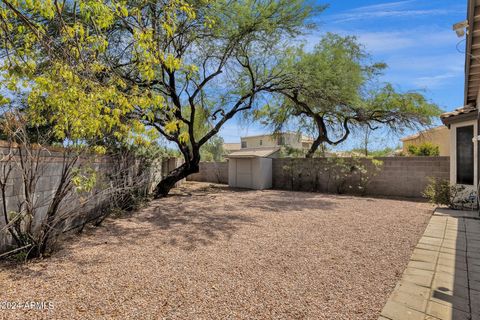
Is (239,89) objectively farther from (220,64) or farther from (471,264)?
(471,264)

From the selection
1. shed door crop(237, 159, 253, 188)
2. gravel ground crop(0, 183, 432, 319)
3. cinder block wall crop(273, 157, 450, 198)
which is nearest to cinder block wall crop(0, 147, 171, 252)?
gravel ground crop(0, 183, 432, 319)

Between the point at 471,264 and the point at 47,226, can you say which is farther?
the point at 47,226

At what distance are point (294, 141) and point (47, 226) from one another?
14611mm

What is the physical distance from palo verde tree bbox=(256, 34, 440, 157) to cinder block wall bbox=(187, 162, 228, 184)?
4.44m

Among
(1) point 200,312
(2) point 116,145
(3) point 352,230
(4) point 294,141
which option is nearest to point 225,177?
(4) point 294,141

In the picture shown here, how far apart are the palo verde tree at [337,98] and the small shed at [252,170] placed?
210 cm

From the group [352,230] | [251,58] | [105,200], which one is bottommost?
[352,230]

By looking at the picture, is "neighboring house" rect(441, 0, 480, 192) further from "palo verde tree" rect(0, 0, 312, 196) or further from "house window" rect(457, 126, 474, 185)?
"palo verde tree" rect(0, 0, 312, 196)

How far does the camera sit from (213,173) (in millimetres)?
17094

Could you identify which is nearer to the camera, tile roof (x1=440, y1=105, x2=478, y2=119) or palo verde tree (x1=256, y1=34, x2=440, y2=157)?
tile roof (x1=440, y1=105, x2=478, y2=119)

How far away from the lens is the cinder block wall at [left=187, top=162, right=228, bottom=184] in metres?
16.6

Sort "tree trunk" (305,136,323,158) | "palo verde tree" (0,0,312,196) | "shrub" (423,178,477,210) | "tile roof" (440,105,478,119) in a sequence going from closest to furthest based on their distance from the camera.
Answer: "palo verde tree" (0,0,312,196) → "tile roof" (440,105,478,119) → "shrub" (423,178,477,210) → "tree trunk" (305,136,323,158)

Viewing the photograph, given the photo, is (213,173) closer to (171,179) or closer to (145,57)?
(171,179)

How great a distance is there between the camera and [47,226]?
386cm
